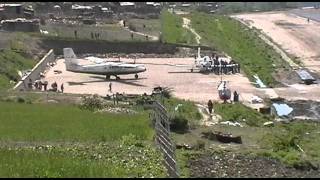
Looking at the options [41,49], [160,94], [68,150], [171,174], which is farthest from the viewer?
[41,49]

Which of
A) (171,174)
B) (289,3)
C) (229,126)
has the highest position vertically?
(171,174)

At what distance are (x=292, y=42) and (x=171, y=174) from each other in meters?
→ 72.4

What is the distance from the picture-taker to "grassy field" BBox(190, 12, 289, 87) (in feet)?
213

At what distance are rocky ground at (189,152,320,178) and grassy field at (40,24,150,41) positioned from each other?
5221 cm

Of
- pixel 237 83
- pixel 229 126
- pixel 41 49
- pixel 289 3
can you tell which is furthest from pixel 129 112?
pixel 289 3

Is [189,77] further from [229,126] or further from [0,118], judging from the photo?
[0,118]

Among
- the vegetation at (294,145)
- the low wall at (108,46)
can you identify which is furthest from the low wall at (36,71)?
the vegetation at (294,145)

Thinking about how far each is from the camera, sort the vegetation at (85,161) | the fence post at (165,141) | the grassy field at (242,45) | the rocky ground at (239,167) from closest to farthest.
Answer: the fence post at (165,141) < the vegetation at (85,161) < the rocky ground at (239,167) < the grassy field at (242,45)

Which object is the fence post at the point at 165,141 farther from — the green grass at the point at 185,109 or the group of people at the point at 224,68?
the group of people at the point at 224,68

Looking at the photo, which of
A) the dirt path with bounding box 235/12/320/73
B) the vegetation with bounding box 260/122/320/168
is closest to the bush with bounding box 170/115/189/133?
the vegetation with bounding box 260/122/320/168

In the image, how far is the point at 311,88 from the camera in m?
53.4

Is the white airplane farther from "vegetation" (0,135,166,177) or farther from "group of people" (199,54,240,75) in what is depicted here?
"vegetation" (0,135,166,177)

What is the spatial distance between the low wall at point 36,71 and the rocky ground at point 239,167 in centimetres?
2353

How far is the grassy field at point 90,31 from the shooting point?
7788 cm
